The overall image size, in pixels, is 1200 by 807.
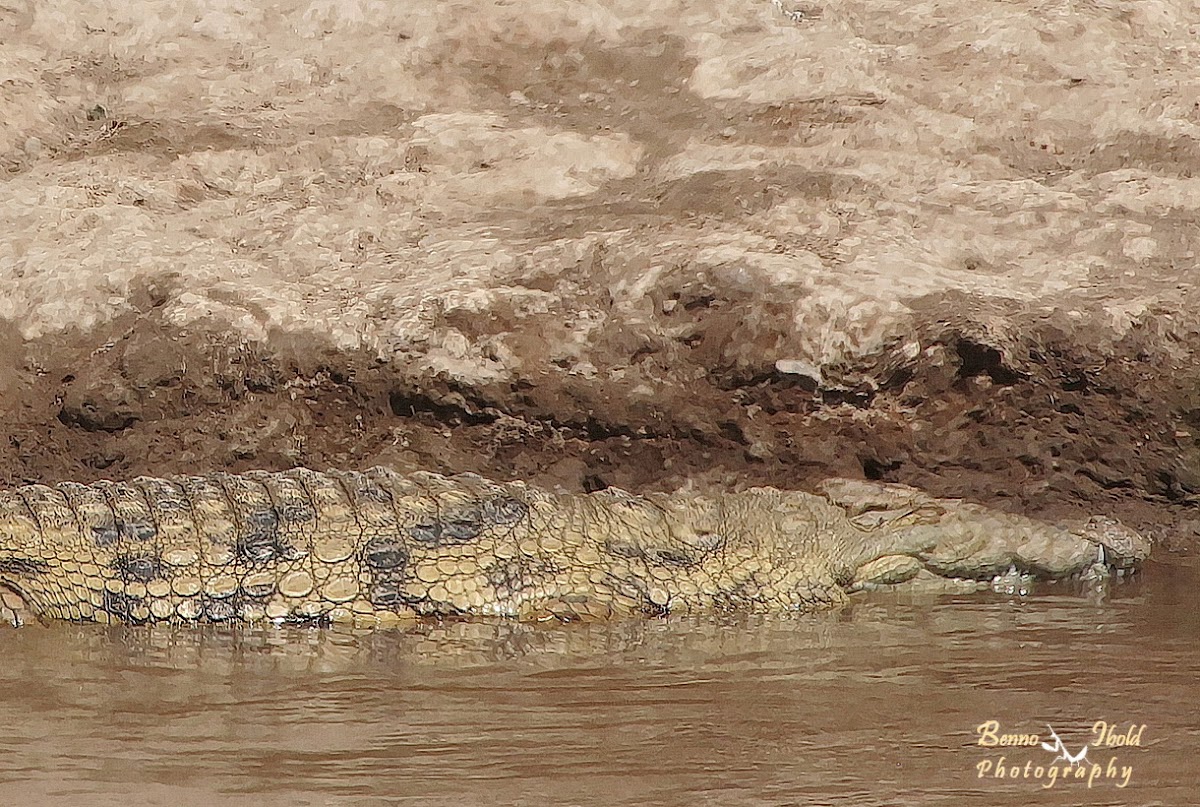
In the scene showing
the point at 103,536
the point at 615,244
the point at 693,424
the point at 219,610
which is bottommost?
the point at 219,610

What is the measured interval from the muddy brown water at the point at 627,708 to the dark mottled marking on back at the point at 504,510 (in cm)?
34

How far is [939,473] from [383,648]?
2.02 m

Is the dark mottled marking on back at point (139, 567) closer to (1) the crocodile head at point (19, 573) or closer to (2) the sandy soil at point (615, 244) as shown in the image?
(1) the crocodile head at point (19, 573)

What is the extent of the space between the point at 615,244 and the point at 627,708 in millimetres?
2187

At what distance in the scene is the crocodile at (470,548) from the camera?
13.4ft

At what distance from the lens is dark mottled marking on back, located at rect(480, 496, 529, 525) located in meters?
4.26

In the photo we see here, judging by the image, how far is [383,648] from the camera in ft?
12.8

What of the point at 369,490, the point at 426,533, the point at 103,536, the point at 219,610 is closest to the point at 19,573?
the point at 103,536

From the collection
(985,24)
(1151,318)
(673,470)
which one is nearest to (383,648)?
(673,470)

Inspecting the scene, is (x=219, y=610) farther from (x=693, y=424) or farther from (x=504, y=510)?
(x=693, y=424)

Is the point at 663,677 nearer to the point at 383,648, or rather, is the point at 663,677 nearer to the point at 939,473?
the point at 383,648

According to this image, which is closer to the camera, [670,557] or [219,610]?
[219,610]

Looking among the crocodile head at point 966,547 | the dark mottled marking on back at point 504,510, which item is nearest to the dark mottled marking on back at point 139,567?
the dark mottled marking on back at point 504,510

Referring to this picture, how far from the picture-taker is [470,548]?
166 inches
